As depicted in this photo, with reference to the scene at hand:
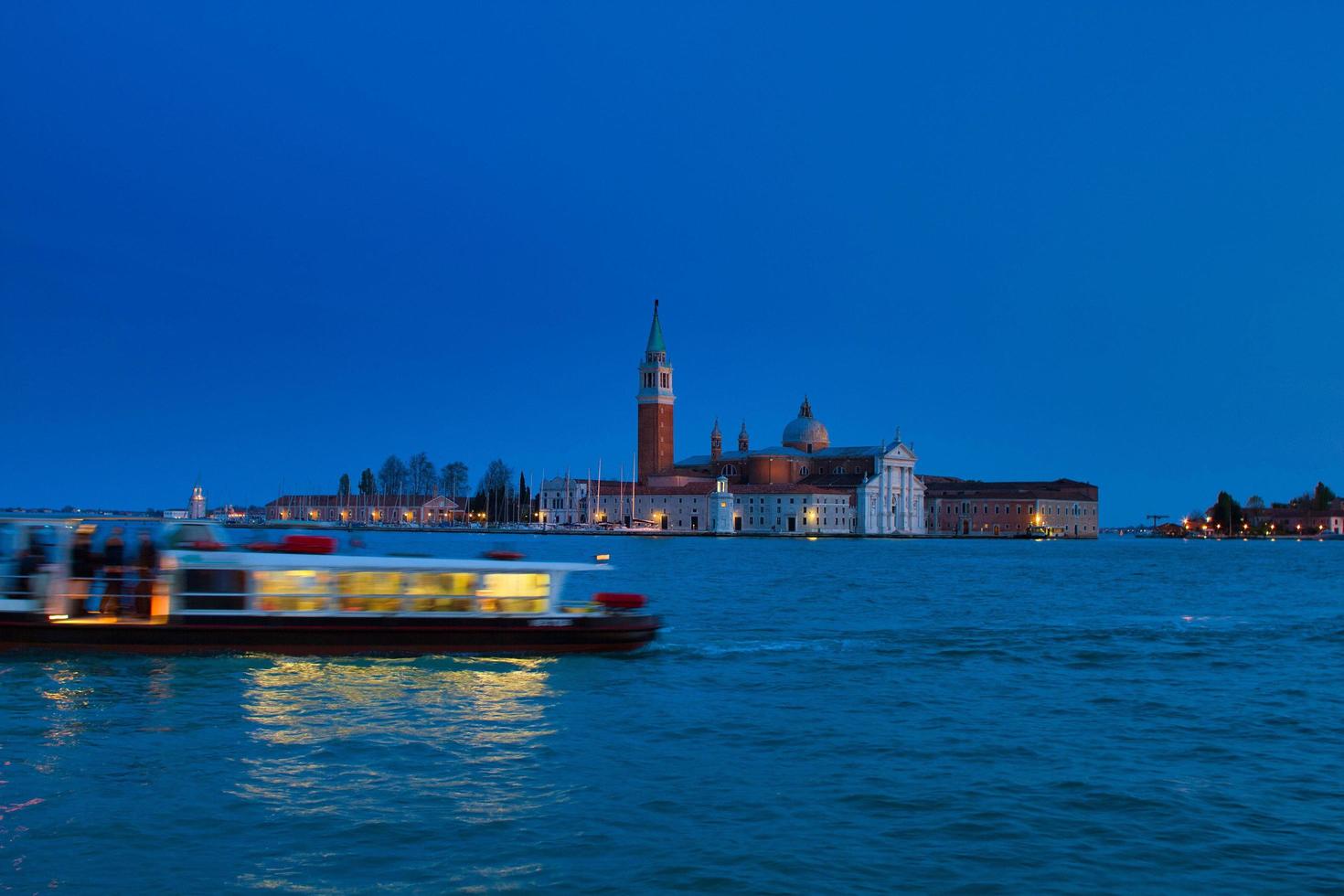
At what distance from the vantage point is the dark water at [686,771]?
29.8 feet

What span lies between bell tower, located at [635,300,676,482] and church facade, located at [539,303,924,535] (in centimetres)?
9

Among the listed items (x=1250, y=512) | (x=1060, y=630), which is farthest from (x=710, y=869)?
(x=1250, y=512)

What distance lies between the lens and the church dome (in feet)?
457

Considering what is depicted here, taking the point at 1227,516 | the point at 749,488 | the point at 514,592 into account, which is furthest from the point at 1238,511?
the point at 514,592

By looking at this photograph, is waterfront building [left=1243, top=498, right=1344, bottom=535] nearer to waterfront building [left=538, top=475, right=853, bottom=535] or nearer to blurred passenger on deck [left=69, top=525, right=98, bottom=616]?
waterfront building [left=538, top=475, right=853, bottom=535]

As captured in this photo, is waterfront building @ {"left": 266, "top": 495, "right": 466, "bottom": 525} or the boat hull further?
waterfront building @ {"left": 266, "top": 495, "right": 466, "bottom": 525}

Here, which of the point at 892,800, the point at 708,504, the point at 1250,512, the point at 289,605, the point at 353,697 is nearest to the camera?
the point at 892,800

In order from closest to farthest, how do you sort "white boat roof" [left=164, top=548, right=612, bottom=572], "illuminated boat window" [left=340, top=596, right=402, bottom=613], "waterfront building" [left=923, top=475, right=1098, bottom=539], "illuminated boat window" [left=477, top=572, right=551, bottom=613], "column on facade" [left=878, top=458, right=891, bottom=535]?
"white boat roof" [left=164, top=548, right=612, bottom=572], "illuminated boat window" [left=340, top=596, right=402, bottom=613], "illuminated boat window" [left=477, top=572, right=551, bottom=613], "column on facade" [left=878, top=458, right=891, bottom=535], "waterfront building" [left=923, top=475, right=1098, bottom=539]

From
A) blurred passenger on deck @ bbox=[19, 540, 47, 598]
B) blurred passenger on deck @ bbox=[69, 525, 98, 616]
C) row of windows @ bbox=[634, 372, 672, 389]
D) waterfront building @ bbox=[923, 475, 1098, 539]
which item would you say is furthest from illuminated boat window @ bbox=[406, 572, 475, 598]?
waterfront building @ bbox=[923, 475, 1098, 539]

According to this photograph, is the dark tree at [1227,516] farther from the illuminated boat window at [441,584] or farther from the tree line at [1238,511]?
the illuminated boat window at [441,584]

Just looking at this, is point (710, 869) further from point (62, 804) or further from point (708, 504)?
point (708, 504)

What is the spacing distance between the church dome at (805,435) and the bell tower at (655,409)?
13.6 meters

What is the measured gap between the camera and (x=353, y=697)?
1570 cm

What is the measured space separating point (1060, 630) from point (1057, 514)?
119450 mm
